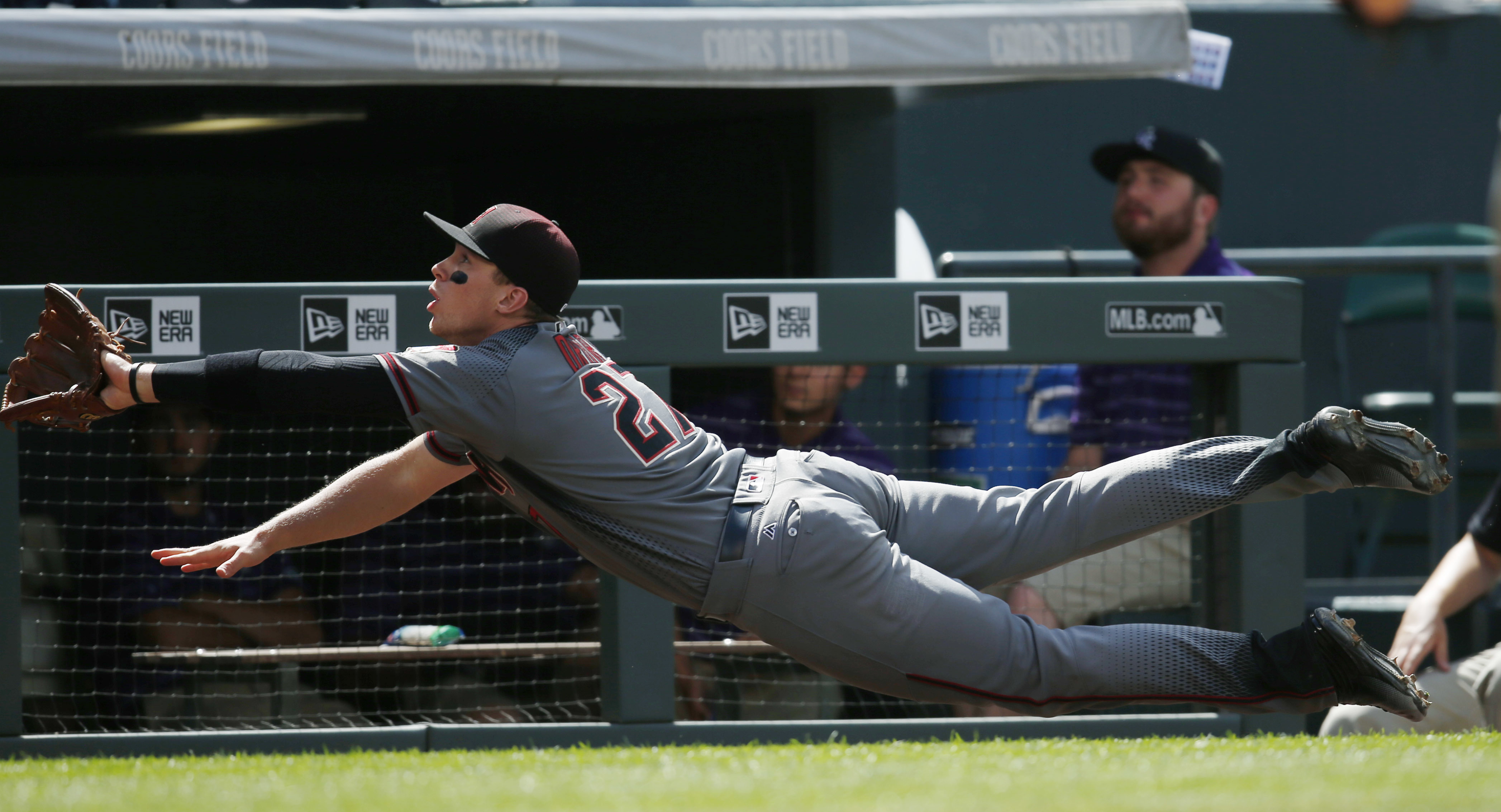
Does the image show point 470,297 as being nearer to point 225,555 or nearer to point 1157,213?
point 225,555

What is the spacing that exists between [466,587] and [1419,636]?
2.97 meters

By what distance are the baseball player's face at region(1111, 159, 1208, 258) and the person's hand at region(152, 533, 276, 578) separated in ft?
10.2

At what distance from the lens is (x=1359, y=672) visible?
2.99m

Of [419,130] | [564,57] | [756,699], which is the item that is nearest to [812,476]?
[756,699]

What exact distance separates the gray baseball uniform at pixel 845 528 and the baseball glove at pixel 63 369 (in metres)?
0.62

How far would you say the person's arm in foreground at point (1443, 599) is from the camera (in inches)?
166

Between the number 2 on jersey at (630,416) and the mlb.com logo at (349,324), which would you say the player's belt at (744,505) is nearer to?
the number 2 on jersey at (630,416)

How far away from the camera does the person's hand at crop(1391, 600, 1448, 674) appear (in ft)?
13.8

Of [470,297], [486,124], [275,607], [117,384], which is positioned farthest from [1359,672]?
[486,124]

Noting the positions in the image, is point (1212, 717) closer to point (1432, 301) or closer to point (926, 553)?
point (926, 553)

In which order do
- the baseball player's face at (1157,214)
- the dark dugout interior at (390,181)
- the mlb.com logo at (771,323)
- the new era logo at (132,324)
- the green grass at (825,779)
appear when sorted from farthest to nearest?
1. the dark dugout interior at (390,181)
2. the baseball player's face at (1157,214)
3. the mlb.com logo at (771,323)
4. the new era logo at (132,324)
5. the green grass at (825,779)

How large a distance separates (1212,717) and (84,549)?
11.2 feet

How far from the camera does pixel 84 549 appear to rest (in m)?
4.70

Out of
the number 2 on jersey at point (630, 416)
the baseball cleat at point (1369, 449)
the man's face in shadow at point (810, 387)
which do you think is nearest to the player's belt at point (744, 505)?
the number 2 on jersey at point (630, 416)
